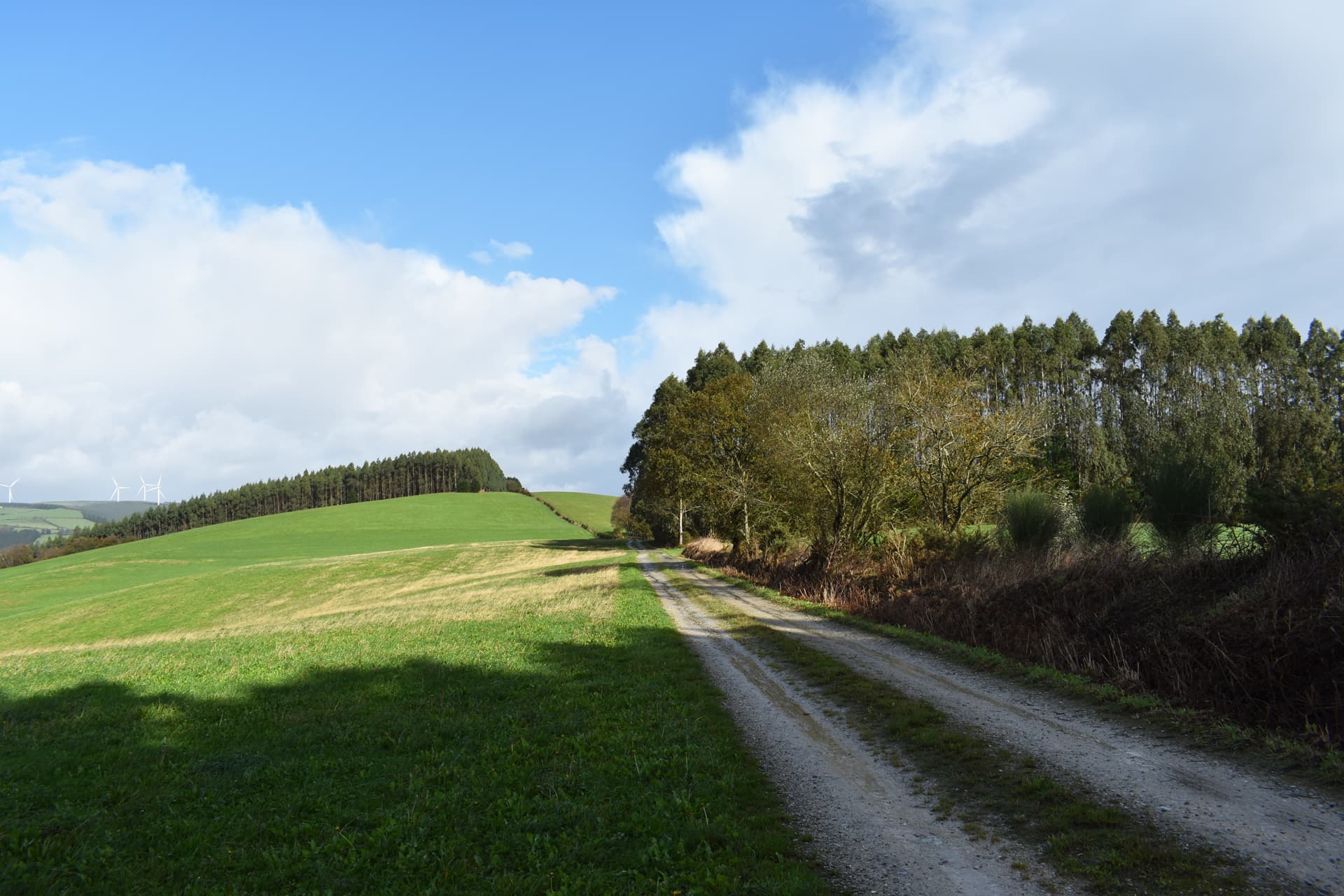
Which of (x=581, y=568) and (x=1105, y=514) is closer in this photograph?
(x=1105, y=514)

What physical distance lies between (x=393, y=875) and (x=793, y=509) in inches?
1064

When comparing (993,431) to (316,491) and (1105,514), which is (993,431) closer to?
(1105,514)

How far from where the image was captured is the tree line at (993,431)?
21.5m

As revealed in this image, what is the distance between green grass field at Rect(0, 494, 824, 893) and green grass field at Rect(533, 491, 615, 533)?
12341cm

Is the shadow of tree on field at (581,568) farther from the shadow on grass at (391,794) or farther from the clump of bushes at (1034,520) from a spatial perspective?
the shadow on grass at (391,794)

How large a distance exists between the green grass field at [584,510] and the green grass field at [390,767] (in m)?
123

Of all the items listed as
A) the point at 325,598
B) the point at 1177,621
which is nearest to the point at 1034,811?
the point at 1177,621

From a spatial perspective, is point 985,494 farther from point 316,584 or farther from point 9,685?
point 316,584

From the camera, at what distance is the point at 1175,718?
9031 mm

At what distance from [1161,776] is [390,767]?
960 centimetres

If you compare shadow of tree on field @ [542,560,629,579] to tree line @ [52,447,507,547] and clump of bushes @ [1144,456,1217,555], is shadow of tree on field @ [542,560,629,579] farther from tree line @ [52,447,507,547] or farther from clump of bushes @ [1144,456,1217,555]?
tree line @ [52,447,507,547]

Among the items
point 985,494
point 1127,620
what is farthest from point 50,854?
point 985,494

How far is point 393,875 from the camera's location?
19.4 feet

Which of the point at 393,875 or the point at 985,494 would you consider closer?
the point at 393,875
